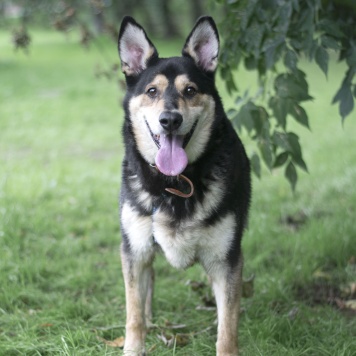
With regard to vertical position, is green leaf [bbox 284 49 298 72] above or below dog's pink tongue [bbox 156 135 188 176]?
above

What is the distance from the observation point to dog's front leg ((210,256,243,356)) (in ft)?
9.24

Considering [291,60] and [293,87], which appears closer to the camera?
[291,60]

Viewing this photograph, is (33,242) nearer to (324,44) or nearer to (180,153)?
(180,153)

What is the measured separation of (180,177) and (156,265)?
1.59m

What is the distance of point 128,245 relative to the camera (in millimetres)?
2953

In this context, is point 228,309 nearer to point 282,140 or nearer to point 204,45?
point 282,140

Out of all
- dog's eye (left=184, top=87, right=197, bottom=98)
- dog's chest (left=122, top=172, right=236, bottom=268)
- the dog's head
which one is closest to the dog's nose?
the dog's head

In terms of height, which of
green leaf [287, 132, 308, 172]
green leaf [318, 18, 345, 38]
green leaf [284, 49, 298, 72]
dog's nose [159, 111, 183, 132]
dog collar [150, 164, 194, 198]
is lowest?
dog collar [150, 164, 194, 198]

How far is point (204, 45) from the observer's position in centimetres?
305

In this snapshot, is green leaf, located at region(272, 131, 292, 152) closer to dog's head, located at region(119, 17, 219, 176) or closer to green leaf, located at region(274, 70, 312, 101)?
green leaf, located at region(274, 70, 312, 101)

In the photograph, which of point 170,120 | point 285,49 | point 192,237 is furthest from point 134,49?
point 192,237

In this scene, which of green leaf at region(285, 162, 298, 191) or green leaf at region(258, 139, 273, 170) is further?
green leaf at region(285, 162, 298, 191)

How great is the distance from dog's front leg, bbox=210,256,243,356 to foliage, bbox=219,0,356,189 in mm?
947

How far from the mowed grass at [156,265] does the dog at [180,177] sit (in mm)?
411
